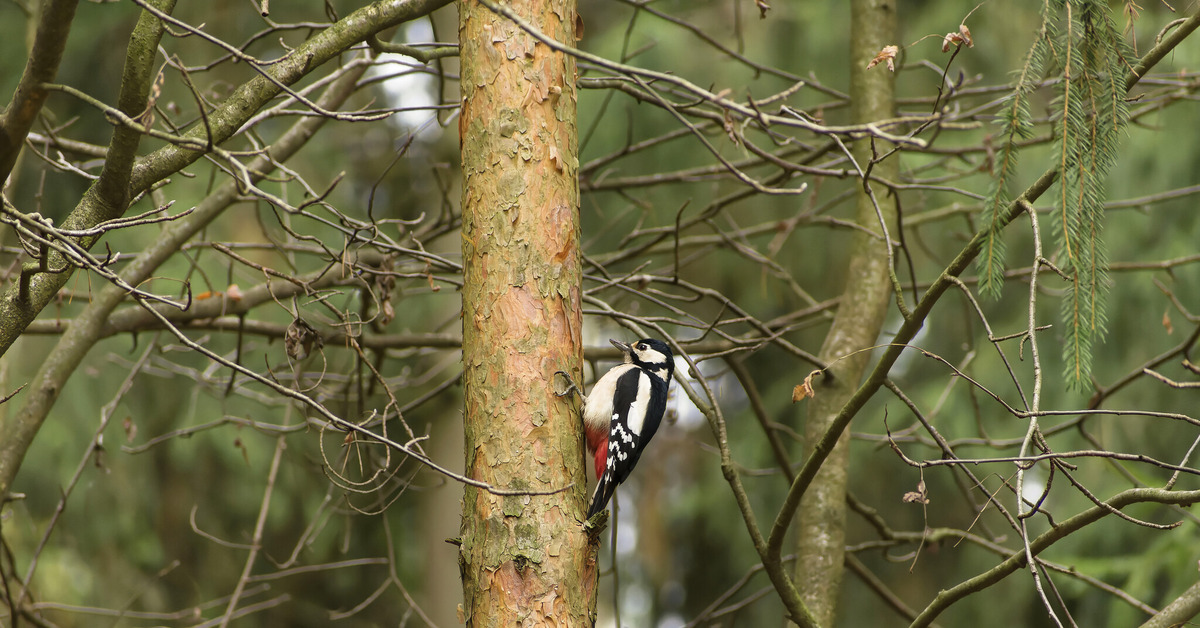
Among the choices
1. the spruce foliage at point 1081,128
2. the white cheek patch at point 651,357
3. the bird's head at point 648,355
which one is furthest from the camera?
the white cheek patch at point 651,357

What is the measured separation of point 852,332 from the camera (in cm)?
376

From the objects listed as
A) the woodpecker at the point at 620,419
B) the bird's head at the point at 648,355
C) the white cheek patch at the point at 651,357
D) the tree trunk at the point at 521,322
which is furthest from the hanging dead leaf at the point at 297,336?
the white cheek patch at the point at 651,357

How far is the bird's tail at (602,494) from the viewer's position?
282 cm

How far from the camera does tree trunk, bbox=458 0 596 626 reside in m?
2.42

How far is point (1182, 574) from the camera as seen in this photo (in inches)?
176

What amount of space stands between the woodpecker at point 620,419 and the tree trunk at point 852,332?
659 millimetres

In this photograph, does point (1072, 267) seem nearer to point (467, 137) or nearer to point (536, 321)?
point (536, 321)

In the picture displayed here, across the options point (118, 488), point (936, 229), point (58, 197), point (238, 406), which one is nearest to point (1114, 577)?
point (936, 229)

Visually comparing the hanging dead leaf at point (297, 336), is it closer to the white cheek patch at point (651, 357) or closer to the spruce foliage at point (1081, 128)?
the white cheek patch at point (651, 357)

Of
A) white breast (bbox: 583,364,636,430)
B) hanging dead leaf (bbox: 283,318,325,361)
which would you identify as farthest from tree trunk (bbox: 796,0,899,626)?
hanging dead leaf (bbox: 283,318,325,361)

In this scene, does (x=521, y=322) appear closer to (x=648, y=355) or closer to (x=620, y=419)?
(x=620, y=419)

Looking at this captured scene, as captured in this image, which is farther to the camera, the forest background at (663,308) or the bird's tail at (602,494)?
the bird's tail at (602,494)

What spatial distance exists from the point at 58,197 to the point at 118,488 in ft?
7.69

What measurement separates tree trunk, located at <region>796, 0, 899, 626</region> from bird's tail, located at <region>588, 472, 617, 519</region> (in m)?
0.90
